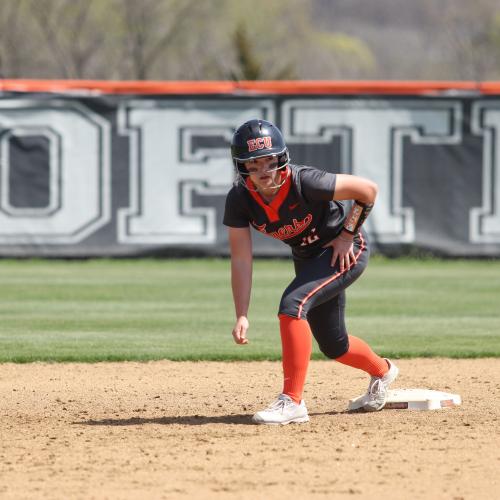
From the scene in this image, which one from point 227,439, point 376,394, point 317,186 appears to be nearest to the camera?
point 227,439

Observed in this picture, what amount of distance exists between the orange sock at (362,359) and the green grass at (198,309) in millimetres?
2255

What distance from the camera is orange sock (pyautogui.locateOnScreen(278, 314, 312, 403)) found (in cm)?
558

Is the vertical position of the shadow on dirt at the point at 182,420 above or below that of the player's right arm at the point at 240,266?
below

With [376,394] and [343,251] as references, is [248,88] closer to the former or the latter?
[376,394]

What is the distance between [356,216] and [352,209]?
0.13 feet

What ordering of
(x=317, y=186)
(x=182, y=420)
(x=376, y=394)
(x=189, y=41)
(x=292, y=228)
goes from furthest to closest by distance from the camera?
(x=189, y=41), (x=376, y=394), (x=182, y=420), (x=292, y=228), (x=317, y=186)

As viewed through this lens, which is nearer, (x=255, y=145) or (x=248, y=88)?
(x=255, y=145)

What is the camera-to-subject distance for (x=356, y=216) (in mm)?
5645

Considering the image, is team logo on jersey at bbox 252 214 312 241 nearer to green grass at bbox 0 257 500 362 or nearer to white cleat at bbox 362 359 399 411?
white cleat at bbox 362 359 399 411

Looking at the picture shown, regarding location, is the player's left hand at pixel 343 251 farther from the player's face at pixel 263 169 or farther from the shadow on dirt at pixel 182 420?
the shadow on dirt at pixel 182 420

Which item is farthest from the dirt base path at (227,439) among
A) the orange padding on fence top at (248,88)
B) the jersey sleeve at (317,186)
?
the orange padding on fence top at (248,88)

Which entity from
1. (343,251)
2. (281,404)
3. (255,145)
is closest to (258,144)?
(255,145)

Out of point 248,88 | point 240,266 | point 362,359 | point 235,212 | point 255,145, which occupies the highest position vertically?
point 248,88

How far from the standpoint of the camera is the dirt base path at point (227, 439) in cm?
449
